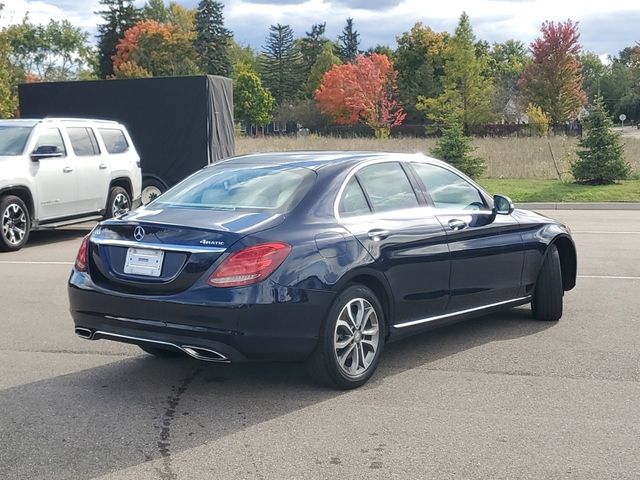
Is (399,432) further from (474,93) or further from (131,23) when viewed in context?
(131,23)

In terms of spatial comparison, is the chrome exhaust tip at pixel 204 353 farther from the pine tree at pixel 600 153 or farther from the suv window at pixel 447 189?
the pine tree at pixel 600 153

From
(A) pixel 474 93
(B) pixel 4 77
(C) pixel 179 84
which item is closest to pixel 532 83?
(A) pixel 474 93

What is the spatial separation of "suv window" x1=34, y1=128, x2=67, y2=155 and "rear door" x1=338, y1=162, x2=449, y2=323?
27.2 feet

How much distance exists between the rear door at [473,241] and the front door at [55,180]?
8094 millimetres

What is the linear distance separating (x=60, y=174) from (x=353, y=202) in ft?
28.6

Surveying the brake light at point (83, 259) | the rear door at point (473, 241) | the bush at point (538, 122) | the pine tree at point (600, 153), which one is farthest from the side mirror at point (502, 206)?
the bush at point (538, 122)

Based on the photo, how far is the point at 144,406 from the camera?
5.07m

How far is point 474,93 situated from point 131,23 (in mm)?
52121

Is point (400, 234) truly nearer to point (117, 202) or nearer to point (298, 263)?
point (298, 263)

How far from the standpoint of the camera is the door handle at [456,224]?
6.23 metres

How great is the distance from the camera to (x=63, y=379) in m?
5.68

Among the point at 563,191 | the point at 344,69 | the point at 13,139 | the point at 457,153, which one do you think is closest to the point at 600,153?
the point at 563,191

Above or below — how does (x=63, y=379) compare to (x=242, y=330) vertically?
below

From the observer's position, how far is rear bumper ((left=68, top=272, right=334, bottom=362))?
483 cm
